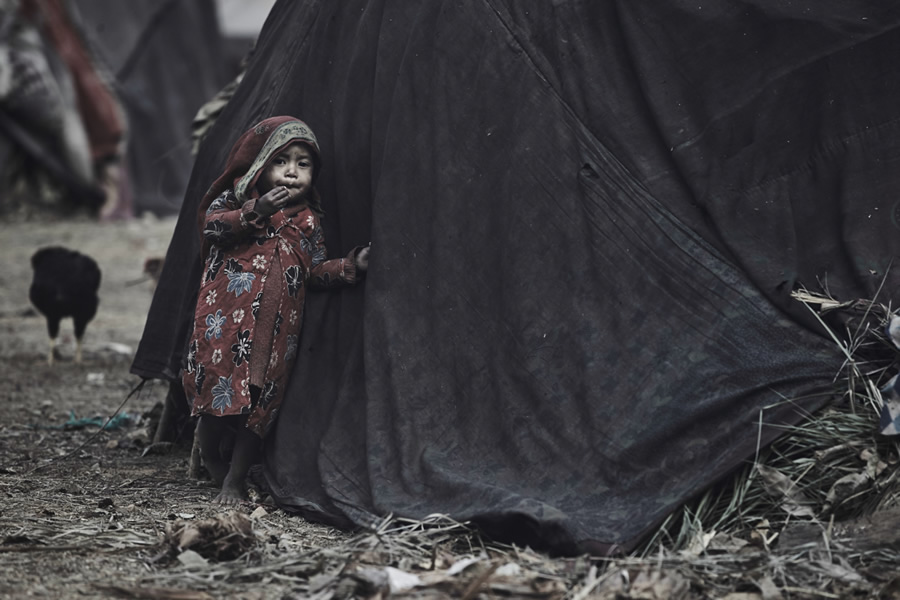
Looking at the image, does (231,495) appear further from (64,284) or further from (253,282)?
(64,284)

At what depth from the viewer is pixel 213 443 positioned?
4.33 meters

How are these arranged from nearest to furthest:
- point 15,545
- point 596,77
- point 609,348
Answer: point 15,545, point 609,348, point 596,77

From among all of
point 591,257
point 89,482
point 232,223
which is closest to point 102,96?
point 89,482

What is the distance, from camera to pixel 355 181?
14.6ft

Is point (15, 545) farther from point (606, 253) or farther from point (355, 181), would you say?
point (606, 253)

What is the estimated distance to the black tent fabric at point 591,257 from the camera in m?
3.68

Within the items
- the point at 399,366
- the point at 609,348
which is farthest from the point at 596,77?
the point at 399,366

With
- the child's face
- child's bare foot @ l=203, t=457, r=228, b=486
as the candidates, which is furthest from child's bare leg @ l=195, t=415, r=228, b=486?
the child's face

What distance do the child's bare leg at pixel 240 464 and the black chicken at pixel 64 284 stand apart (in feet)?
11.2

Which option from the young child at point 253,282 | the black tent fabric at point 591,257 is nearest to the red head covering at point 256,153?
the young child at point 253,282

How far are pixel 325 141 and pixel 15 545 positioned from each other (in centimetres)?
193

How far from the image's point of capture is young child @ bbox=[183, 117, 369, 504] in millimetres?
4082

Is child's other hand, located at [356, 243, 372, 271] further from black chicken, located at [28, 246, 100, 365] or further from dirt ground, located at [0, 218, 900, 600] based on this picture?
black chicken, located at [28, 246, 100, 365]

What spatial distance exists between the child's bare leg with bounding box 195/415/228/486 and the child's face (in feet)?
2.91
